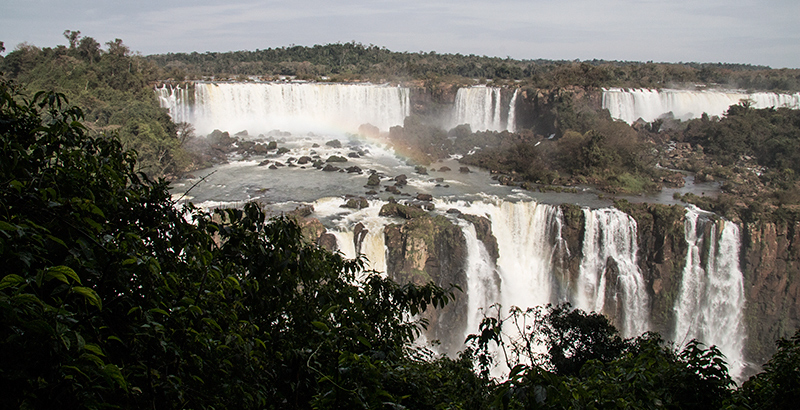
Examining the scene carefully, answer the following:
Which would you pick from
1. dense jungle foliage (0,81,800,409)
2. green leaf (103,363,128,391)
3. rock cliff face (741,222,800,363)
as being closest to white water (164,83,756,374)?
rock cliff face (741,222,800,363)

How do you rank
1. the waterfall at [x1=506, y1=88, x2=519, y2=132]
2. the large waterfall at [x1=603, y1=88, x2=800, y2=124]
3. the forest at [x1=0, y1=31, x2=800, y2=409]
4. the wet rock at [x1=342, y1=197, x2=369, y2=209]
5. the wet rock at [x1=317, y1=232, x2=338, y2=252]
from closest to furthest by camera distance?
1. the forest at [x1=0, y1=31, x2=800, y2=409]
2. the wet rock at [x1=317, y1=232, x2=338, y2=252]
3. the wet rock at [x1=342, y1=197, x2=369, y2=209]
4. the waterfall at [x1=506, y1=88, x2=519, y2=132]
5. the large waterfall at [x1=603, y1=88, x2=800, y2=124]

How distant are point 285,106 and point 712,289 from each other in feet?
88.9

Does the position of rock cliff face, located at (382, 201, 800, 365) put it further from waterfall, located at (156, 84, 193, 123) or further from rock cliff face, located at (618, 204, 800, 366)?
waterfall, located at (156, 84, 193, 123)

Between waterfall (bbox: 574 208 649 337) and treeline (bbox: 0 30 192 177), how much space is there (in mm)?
16905

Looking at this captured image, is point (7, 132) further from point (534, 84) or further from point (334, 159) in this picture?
point (534, 84)

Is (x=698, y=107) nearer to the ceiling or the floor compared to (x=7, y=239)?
nearer to the ceiling

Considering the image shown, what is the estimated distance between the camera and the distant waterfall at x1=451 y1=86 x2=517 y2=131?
34.9m

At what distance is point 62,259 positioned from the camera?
256 cm

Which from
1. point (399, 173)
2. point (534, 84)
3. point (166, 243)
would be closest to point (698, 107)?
point (534, 84)

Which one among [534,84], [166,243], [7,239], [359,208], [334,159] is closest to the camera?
[7,239]

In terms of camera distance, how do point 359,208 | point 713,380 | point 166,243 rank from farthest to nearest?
point 359,208 < point 713,380 < point 166,243

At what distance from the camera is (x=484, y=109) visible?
35438mm

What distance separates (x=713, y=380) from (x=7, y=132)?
6.36 m

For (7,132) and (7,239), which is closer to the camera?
(7,239)
